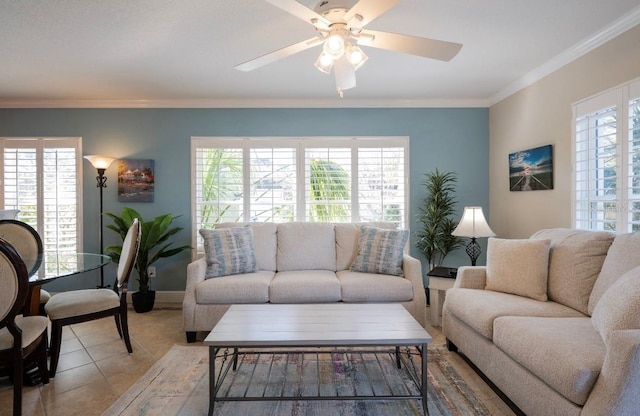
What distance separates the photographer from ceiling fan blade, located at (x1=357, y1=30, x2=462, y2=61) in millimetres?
1915

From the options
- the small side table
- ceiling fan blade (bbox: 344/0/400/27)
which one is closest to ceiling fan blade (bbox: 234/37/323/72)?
ceiling fan blade (bbox: 344/0/400/27)

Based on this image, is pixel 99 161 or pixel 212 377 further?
pixel 99 161

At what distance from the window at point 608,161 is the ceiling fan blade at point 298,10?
7.25 ft

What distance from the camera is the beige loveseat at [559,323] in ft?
4.68

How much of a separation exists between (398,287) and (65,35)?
3.31 metres

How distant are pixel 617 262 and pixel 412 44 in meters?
1.78

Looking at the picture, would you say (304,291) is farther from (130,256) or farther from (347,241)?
(130,256)

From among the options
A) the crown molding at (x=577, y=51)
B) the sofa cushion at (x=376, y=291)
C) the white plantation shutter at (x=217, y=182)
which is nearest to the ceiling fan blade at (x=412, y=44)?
the crown molding at (x=577, y=51)

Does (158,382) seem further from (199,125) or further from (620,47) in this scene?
(620,47)

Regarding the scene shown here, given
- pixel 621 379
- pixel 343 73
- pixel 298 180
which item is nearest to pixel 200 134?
pixel 298 180

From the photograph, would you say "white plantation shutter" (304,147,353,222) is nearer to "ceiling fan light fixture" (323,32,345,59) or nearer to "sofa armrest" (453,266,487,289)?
"sofa armrest" (453,266,487,289)

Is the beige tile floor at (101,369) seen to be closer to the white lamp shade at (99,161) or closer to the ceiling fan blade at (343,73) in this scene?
the white lamp shade at (99,161)

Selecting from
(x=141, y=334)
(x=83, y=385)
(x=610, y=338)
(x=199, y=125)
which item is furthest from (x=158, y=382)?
(x=199, y=125)

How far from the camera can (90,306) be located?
257 centimetres
